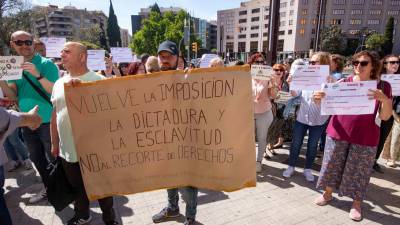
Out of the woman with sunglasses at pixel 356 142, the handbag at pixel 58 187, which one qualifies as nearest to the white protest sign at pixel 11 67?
the handbag at pixel 58 187

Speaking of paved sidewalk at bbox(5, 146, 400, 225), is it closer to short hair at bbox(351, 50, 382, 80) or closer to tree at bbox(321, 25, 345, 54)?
short hair at bbox(351, 50, 382, 80)

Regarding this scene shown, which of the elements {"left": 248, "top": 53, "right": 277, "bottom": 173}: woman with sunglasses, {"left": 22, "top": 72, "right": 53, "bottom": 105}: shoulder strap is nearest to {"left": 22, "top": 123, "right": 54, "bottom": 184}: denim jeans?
{"left": 22, "top": 72, "right": 53, "bottom": 105}: shoulder strap

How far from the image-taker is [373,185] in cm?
426

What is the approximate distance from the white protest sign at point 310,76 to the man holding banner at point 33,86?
291cm

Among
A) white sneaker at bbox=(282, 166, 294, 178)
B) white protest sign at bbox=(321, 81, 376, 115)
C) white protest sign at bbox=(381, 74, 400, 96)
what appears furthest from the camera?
white sneaker at bbox=(282, 166, 294, 178)

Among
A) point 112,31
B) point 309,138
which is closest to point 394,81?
point 309,138

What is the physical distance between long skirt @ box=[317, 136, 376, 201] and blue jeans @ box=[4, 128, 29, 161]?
481 centimetres

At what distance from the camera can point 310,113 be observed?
4078mm

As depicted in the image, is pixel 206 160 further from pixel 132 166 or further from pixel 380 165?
pixel 380 165

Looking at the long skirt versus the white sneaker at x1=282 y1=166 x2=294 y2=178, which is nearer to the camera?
the long skirt

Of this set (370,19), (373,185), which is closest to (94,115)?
(373,185)

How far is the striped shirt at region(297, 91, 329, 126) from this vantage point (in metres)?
4.05

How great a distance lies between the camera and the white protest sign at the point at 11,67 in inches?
119

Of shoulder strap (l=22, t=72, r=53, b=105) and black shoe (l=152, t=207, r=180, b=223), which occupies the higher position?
shoulder strap (l=22, t=72, r=53, b=105)
